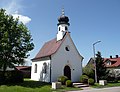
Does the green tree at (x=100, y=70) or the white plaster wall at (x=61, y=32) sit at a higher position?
the white plaster wall at (x=61, y=32)

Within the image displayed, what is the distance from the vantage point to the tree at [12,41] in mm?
26152

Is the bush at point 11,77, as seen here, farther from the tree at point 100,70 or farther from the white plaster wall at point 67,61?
the tree at point 100,70

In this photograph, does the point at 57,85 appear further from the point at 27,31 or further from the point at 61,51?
the point at 27,31

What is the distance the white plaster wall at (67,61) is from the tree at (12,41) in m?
4.70

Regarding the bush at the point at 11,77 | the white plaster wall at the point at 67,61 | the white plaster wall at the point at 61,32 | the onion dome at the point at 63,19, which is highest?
the onion dome at the point at 63,19

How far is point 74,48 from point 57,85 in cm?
1018

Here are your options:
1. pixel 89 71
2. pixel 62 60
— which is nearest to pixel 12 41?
pixel 62 60

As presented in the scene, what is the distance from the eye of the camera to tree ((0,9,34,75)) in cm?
2615

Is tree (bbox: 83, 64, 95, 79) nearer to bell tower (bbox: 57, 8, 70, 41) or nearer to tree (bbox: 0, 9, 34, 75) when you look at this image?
bell tower (bbox: 57, 8, 70, 41)

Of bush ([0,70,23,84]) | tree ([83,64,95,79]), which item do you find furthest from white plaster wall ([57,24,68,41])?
bush ([0,70,23,84])

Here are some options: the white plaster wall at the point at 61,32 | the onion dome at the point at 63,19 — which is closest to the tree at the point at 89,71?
the white plaster wall at the point at 61,32

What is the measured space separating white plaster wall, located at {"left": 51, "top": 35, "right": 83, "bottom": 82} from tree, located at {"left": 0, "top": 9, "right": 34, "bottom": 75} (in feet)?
15.4

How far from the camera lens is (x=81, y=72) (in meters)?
32.1

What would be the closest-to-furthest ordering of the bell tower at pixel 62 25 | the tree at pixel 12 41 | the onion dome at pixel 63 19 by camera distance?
the tree at pixel 12 41, the bell tower at pixel 62 25, the onion dome at pixel 63 19
